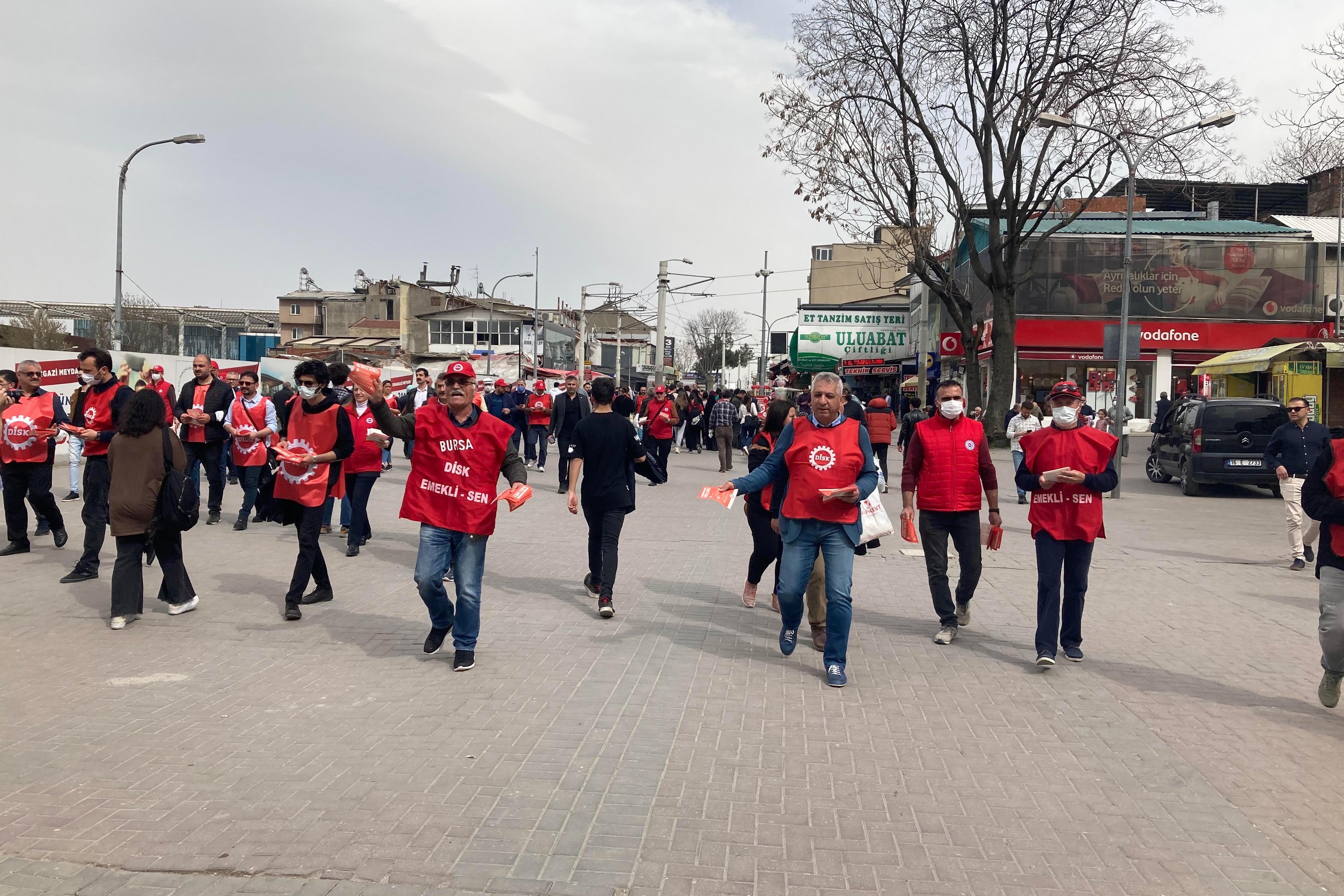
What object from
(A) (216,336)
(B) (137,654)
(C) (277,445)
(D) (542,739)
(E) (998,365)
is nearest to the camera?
(D) (542,739)

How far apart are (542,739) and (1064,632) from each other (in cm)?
351

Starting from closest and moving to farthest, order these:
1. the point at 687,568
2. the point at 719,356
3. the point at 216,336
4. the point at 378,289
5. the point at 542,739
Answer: the point at 542,739 → the point at 687,568 → the point at 216,336 → the point at 378,289 → the point at 719,356

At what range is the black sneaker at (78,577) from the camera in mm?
8492

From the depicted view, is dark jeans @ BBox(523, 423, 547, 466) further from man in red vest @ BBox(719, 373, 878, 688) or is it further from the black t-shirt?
man in red vest @ BBox(719, 373, 878, 688)

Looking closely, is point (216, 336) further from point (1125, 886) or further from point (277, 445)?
point (1125, 886)

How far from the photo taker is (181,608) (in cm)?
750

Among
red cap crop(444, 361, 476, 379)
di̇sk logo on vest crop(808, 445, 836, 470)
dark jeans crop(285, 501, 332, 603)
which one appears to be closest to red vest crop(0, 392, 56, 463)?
dark jeans crop(285, 501, 332, 603)

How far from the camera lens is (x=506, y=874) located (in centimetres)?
359

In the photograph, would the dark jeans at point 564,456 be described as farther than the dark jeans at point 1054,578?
Yes

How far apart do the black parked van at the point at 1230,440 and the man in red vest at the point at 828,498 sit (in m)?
13.9

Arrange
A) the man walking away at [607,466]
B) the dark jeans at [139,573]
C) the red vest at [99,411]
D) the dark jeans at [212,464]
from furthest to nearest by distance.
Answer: the dark jeans at [212,464]
the red vest at [99,411]
the man walking away at [607,466]
the dark jeans at [139,573]

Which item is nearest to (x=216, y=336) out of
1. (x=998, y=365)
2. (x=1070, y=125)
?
(x=998, y=365)

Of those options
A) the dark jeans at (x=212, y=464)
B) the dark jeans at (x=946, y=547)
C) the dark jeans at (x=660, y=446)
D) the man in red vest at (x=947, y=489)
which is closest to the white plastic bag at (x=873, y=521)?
the man in red vest at (x=947, y=489)

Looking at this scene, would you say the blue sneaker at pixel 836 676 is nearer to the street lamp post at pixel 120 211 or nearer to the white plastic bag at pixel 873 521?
the white plastic bag at pixel 873 521
